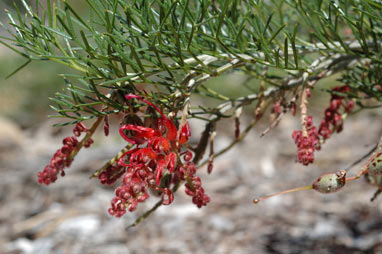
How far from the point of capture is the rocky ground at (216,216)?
1.57 meters

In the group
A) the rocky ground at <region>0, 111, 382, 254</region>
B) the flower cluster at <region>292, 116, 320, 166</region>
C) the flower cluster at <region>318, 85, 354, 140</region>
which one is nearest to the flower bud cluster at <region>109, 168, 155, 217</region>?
the flower cluster at <region>292, 116, 320, 166</region>

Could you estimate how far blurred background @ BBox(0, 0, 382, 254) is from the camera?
1.58 metres

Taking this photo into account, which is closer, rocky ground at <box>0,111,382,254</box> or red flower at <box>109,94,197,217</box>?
red flower at <box>109,94,197,217</box>

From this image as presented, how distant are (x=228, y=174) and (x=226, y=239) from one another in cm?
70

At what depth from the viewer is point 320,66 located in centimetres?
80

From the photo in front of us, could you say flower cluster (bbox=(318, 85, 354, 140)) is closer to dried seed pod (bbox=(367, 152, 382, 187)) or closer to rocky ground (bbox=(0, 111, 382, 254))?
dried seed pod (bbox=(367, 152, 382, 187))

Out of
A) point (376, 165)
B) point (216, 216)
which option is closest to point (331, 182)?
point (376, 165)

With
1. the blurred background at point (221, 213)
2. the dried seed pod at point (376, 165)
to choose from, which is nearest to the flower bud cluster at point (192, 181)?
the dried seed pod at point (376, 165)

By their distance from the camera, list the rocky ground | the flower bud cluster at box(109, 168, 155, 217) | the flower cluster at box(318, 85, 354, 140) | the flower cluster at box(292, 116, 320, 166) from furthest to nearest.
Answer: the rocky ground < the flower cluster at box(318, 85, 354, 140) < the flower cluster at box(292, 116, 320, 166) < the flower bud cluster at box(109, 168, 155, 217)

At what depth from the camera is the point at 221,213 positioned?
1.82m

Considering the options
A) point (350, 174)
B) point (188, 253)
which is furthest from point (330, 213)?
point (188, 253)

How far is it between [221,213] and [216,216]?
0.04 metres

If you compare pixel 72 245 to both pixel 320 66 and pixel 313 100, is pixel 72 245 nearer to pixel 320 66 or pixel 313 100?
pixel 320 66

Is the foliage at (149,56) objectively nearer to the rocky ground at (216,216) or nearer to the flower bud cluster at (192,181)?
the flower bud cluster at (192,181)
